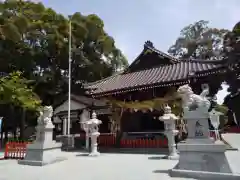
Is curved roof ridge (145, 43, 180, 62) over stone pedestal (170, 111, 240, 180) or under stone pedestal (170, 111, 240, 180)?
over

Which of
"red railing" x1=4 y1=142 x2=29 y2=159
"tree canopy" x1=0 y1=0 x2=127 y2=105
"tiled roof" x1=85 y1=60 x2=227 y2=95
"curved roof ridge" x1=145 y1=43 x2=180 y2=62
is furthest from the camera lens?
"tree canopy" x1=0 y1=0 x2=127 y2=105

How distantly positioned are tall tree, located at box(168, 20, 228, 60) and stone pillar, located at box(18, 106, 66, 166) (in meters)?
29.4

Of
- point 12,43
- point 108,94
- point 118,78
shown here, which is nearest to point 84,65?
point 12,43

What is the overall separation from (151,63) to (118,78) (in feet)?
10.2

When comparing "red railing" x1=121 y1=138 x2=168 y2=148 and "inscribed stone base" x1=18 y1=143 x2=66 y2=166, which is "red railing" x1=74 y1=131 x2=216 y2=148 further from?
"inscribed stone base" x1=18 y1=143 x2=66 y2=166

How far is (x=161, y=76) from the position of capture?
51.5 feet

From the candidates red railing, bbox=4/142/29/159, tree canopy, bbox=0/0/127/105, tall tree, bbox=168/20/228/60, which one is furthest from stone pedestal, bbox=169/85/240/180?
tall tree, bbox=168/20/228/60

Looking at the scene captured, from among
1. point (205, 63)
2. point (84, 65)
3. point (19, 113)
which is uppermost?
point (84, 65)

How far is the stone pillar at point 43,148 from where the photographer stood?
9.82m

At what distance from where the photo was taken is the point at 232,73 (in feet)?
79.2

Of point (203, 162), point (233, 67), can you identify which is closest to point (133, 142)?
point (203, 162)

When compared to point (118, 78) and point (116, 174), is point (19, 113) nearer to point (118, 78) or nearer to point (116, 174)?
point (118, 78)

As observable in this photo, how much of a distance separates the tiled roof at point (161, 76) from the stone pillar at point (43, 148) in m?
6.43

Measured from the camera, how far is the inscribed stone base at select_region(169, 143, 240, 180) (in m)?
6.30
